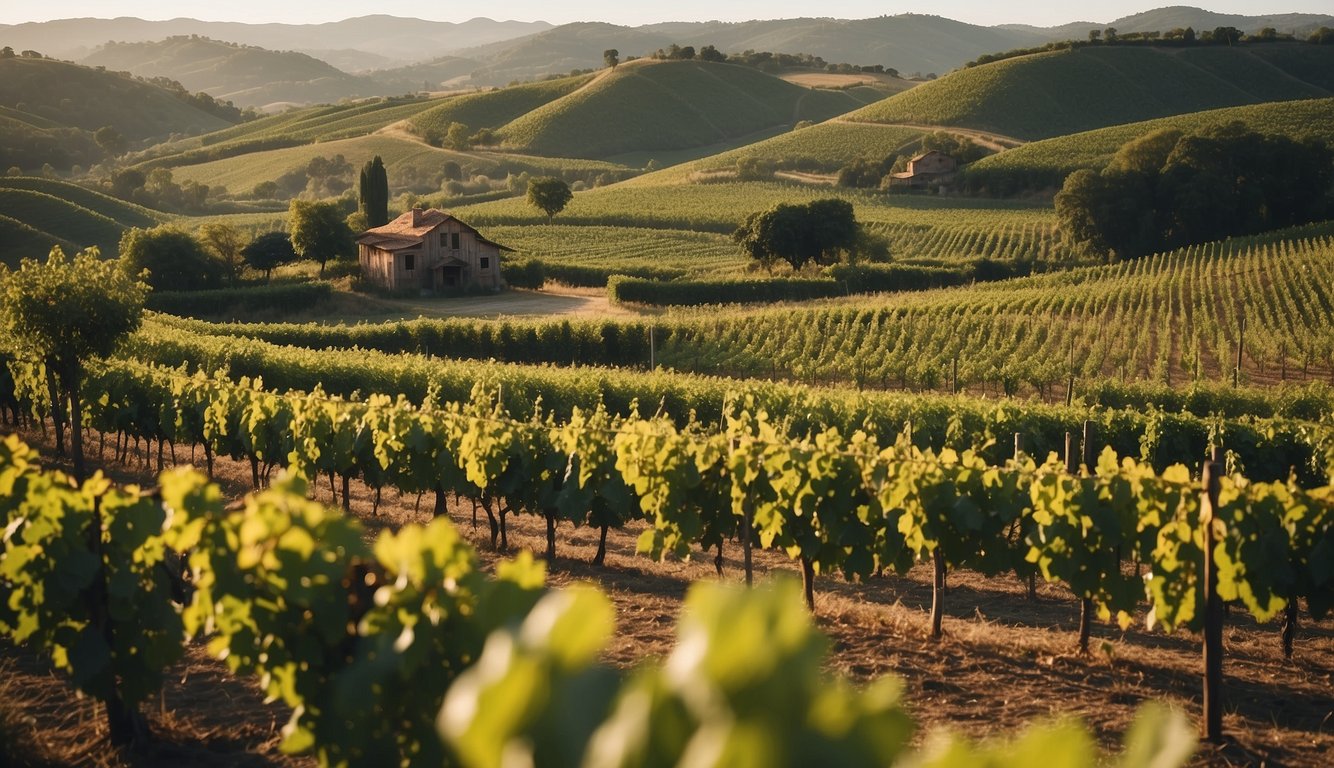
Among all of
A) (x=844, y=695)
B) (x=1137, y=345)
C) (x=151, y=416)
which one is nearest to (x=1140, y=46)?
(x=1137, y=345)

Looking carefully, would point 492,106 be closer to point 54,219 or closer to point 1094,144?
point 54,219

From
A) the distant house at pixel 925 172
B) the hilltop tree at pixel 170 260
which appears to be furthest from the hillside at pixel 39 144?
the distant house at pixel 925 172

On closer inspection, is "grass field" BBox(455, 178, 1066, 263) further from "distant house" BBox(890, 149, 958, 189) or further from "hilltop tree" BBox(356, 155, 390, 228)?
"hilltop tree" BBox(356, 155, 390, 228)

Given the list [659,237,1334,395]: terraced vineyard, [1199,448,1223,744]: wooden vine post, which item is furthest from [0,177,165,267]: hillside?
[1199,448,1223,744]: wooden vine post

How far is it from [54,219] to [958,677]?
77.2 m

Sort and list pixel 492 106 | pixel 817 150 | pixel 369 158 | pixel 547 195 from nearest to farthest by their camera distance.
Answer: pixel 547 195
pixel 817 150
pixel 369 158
pixel 492 106

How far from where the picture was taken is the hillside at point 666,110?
13075 cm

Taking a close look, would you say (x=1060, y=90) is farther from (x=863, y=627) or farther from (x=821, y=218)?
(x=863, y=627)

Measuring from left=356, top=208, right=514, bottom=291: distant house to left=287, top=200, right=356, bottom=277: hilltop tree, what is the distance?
2.06 metres

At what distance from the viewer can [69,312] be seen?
17.6 meters

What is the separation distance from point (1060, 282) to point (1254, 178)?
21574 millimetres

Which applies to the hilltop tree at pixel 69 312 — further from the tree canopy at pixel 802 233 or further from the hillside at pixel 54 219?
the hillside at pixel 54 219

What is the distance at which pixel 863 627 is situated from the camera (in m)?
10.0

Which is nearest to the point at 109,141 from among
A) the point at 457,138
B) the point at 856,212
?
the point at 457,138
